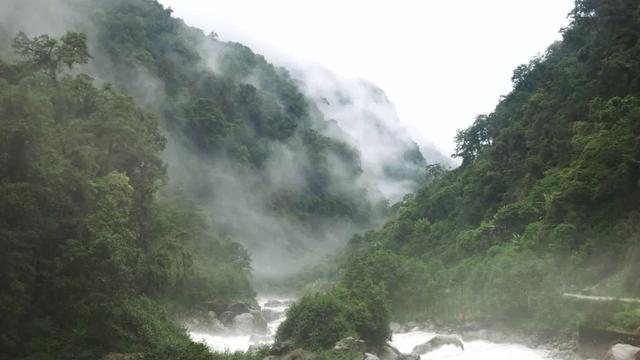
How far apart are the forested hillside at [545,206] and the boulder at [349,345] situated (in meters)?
13.7

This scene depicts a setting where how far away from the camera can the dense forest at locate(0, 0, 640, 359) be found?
90.3 feet

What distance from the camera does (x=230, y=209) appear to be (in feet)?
427

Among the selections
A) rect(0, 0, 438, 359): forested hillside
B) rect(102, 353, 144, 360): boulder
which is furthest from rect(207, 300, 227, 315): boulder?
rect(102, 353, 144, 360): boulder

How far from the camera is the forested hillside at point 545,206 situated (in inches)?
1767

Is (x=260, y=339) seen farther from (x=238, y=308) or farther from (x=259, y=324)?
(x=238, y=308)

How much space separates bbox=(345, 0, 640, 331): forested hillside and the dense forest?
0.21 meters

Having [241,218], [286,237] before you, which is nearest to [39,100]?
[241,218]

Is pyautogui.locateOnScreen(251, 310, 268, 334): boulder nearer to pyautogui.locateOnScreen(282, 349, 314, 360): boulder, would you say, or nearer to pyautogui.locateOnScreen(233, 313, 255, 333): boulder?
pyautogui.locateOnScreen(233, 313, 255, 333): boulder

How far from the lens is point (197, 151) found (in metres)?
123

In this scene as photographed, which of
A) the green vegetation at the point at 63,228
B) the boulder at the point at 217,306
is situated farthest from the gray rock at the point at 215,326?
the green vegetation at the point at 63,228

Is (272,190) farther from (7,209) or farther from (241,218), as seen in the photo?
(7,209)

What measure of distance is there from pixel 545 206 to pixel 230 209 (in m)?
82.7

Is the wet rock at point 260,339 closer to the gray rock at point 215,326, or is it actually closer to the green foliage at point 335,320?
the gray rock at point 215,326

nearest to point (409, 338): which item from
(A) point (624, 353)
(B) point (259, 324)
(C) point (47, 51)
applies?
(B) point (259, 324)
